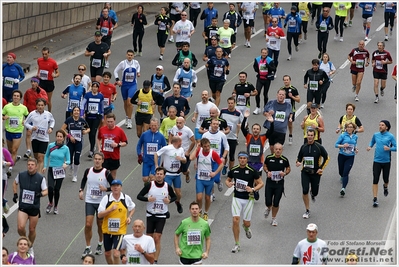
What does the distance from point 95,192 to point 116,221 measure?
3.36 ft

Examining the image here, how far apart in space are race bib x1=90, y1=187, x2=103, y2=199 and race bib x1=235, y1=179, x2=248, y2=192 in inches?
91.4

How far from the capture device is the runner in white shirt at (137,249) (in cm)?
1519

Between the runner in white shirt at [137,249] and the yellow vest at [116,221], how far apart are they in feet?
2.73

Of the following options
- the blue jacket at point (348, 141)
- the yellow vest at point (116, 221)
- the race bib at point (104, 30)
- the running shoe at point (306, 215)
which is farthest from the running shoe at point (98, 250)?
the race bib at point (104, 30)

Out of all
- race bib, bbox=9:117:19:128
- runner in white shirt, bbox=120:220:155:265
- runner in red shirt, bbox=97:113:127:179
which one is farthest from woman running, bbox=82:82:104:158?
runner in white shirt, bbox=120:220:155:265

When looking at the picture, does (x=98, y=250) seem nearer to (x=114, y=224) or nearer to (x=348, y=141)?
(x=114, y=224)

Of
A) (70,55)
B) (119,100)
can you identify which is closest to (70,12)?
(70,55)

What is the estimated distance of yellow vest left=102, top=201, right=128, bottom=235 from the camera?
16094 millimetres

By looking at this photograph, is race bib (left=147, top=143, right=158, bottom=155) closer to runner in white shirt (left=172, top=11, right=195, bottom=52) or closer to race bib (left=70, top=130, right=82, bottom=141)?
race bib (left=70, top=130, right=82, bottom=141)

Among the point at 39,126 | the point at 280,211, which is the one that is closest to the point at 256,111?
the point at 280,211

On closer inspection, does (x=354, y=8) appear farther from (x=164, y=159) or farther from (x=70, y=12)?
(x=164, y=159)

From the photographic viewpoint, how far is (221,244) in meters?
17.8

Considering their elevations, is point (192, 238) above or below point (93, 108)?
above

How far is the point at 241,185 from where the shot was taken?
682 inches
